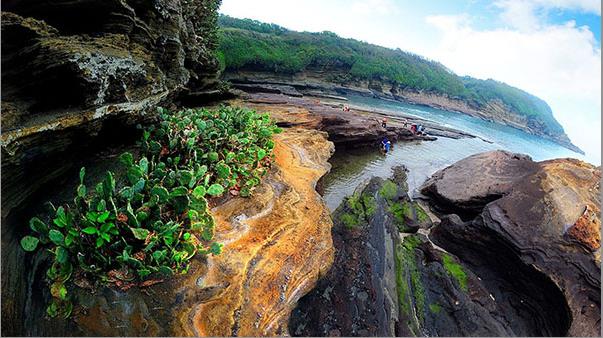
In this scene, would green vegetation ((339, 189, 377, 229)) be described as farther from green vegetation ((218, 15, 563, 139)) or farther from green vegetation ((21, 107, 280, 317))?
green vegetation ((218, 15, 563, 139))

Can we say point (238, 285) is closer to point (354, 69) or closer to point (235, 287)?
point (235, 287)

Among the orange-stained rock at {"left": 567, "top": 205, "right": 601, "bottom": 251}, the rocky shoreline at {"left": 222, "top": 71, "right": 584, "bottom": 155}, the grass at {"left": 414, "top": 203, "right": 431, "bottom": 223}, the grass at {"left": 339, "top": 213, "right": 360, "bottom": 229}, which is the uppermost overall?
the orange-stained rock at {"left": 567, "top": 205, "right": 601, "bottom": 251}

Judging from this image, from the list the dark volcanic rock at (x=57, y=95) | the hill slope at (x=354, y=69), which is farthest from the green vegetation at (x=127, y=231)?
the hill slope at (x=354, y=69)

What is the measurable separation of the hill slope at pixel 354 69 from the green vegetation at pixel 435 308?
202 ft

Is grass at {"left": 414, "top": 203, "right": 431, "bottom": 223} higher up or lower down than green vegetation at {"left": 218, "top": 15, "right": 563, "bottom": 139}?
lower down

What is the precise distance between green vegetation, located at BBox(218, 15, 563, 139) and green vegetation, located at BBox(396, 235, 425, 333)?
153 feet

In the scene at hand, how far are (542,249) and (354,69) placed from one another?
93.7 meters

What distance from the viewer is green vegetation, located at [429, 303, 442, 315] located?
868 centimetres

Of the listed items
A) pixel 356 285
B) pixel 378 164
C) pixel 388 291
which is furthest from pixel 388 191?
pixel 378 164

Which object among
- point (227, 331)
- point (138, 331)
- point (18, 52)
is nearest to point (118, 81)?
point (18, 52)

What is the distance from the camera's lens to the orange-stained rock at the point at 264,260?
600 cm

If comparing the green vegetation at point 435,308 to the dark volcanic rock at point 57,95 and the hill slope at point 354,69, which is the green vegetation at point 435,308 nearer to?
the dark volcanic rock at point 57,95

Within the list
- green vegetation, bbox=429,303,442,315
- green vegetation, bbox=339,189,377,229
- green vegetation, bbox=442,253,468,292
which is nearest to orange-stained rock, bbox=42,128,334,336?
green vegetation, bbox=339,189,377,229

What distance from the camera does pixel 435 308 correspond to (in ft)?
28.8
